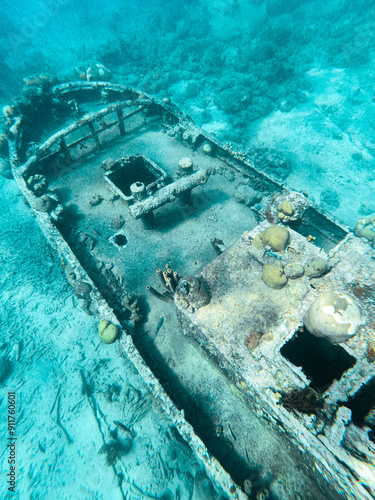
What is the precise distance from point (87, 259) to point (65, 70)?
75.9 feet

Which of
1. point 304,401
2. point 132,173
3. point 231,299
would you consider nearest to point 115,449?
point 231,299

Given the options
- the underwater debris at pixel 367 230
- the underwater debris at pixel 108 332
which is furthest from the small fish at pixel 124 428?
the underwater debris at pixel 367 230

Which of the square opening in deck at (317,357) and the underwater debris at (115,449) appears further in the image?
the underwater debris at (115,449)

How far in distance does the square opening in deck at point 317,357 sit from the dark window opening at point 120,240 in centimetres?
458

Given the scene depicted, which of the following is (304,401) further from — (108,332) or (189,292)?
(108,332)

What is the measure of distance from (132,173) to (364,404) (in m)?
7.84

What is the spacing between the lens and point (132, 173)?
760cm

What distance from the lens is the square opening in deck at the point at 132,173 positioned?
22.2 feet

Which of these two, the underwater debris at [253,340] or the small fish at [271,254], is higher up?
the small fish at [271,254]

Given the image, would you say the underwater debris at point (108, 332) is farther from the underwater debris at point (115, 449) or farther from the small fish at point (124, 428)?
the underwater debris at point (115, 449)

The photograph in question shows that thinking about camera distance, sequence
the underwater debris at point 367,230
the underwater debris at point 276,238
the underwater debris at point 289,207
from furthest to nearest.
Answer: the underwater debris at point 367,230
the underwater debris at point 289,207
the underwater debris at point 276,238

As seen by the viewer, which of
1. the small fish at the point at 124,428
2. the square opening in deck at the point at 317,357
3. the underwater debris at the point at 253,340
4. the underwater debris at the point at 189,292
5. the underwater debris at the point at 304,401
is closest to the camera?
the underwater debris at the point at 304,401

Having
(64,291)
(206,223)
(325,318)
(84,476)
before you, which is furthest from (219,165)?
(84,476)

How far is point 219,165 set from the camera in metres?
7.80
